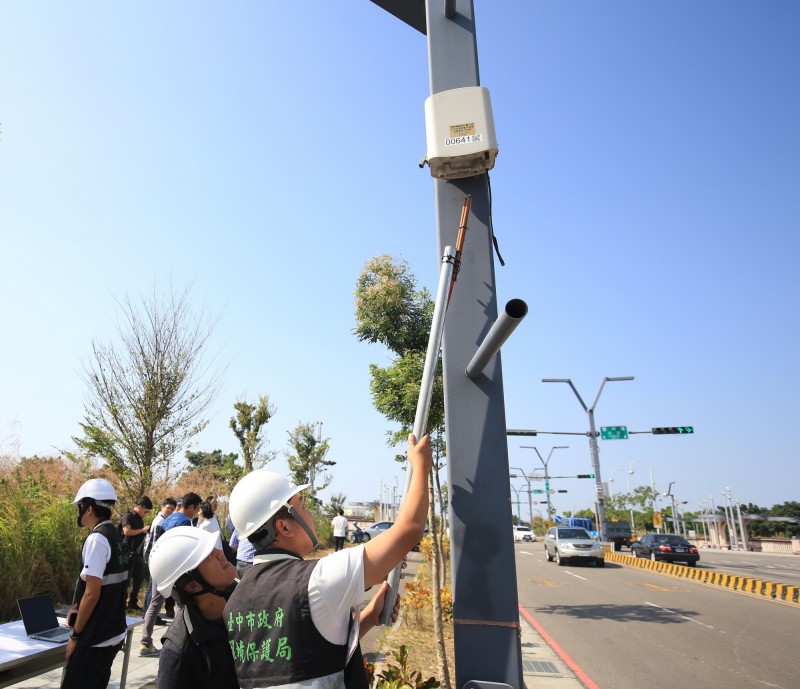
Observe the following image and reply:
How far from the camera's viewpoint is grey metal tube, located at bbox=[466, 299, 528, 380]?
179 centimetres

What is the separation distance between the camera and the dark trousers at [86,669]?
342 cm

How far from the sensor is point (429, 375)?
6.56ft

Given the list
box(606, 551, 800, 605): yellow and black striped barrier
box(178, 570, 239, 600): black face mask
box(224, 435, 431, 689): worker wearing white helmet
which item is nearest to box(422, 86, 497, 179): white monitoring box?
box(224, 435, 431, 689): worker wearing white helmet

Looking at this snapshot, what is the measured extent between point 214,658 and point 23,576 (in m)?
7.54

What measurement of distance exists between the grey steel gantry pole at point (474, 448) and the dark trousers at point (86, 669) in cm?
273

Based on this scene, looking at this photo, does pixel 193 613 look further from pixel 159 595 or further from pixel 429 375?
pixel 159 595

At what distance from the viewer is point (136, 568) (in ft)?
30.7

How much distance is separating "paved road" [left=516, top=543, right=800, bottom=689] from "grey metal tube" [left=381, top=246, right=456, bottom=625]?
622cm

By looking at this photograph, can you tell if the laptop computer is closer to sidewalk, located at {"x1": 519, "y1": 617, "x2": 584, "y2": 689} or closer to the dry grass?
the dry grass

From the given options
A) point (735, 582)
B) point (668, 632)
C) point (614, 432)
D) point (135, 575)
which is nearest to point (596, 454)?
point (614, 432)

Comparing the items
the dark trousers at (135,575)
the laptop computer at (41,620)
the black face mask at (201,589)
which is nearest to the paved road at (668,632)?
the laptop computer at (41,620)

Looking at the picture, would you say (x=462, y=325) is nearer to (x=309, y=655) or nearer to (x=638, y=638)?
(x=309, y=655)

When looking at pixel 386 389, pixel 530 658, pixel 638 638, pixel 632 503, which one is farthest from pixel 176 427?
pixel 632 503

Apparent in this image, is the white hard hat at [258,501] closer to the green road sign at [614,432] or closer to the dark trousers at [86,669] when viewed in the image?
the dark trousers at [86,669]
